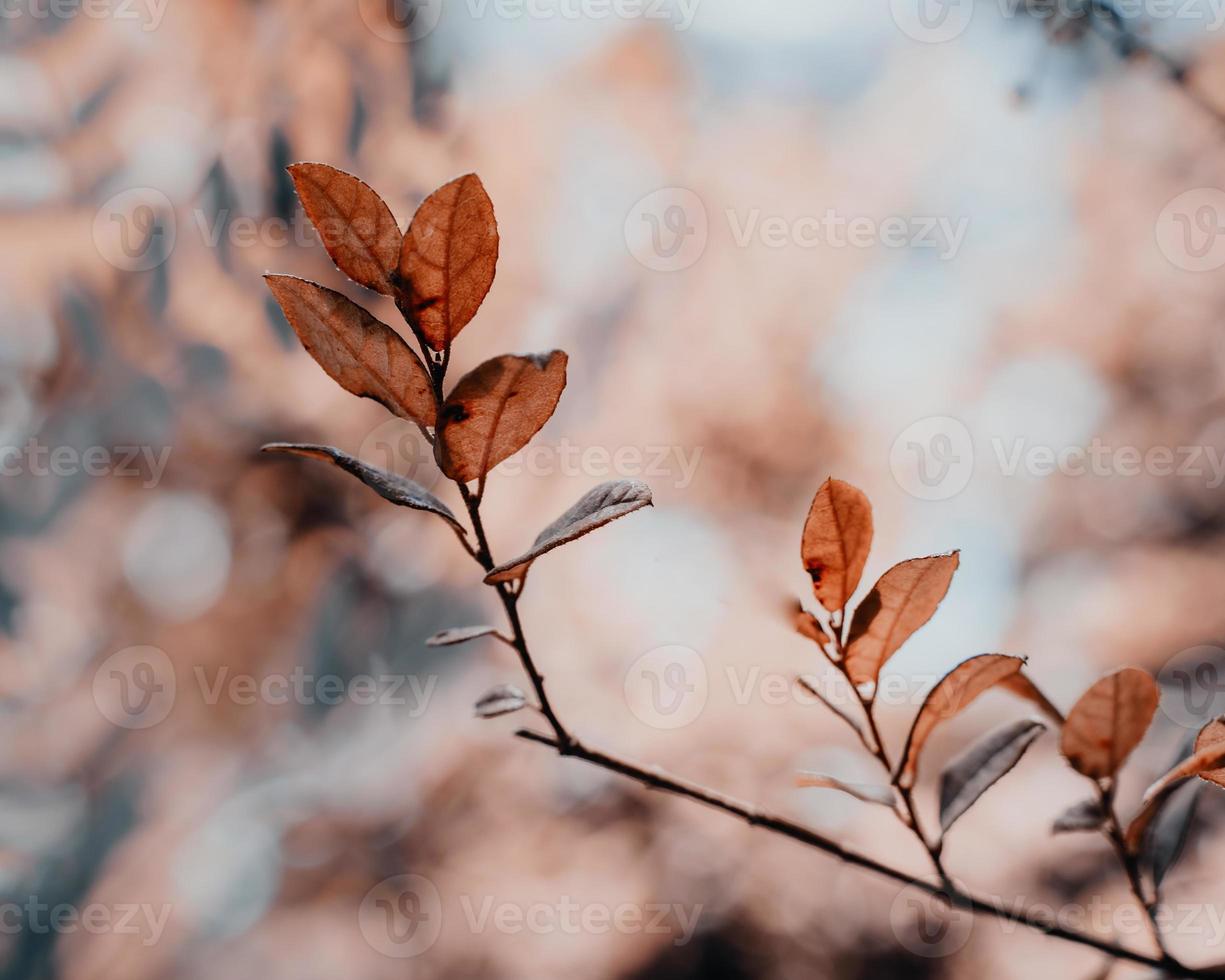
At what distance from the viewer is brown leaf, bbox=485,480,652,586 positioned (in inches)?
10.3

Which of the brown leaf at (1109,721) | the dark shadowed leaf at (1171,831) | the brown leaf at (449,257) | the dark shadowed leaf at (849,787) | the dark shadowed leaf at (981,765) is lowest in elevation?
the dark shadowed leaf at (1171,831)

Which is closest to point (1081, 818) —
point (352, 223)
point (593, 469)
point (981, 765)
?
point (981, 765)

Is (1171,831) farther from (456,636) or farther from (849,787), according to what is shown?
(456,636)

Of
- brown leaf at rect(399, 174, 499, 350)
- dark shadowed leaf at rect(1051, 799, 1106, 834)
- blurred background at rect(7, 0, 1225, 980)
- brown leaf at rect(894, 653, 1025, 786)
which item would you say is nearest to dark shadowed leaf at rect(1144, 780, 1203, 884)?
dark shadowed leaf at rect(1051, 799, 1106, 834)

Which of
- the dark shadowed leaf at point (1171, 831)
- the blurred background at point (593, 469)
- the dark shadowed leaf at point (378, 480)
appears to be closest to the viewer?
the dark shadowed leaf at point (378, 480)

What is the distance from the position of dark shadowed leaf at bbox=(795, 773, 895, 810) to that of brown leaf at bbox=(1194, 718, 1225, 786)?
0.12 meters

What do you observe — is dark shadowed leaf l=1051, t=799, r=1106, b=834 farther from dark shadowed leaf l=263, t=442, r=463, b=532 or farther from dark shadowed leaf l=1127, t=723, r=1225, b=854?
dark shadowed leaf l=263, t=442, r=463, b=532

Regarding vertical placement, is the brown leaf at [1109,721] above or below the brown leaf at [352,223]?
below

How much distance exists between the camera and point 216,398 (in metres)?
1.19

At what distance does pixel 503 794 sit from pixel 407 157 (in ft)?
3.02

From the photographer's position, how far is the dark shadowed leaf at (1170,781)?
0.28 metres

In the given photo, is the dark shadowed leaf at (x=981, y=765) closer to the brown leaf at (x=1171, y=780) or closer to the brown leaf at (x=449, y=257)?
the brown leaf at (x=1171, y=780)

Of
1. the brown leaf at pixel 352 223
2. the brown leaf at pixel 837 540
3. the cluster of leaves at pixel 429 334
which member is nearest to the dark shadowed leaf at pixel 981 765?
the brown leaf at pixel 837 540

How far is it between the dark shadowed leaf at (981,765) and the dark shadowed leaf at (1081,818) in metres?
0.04
